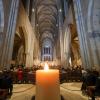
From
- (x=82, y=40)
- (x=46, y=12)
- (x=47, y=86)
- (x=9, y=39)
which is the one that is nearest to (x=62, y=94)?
(x=47, y=86)

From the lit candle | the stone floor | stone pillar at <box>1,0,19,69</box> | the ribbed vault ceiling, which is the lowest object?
the stone floor

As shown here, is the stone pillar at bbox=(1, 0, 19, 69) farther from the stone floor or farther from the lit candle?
the lit candle

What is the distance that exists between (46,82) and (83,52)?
35.1ft

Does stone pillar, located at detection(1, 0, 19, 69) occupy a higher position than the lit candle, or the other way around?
stone pillar, located at detection(1, 0, 19, 69)

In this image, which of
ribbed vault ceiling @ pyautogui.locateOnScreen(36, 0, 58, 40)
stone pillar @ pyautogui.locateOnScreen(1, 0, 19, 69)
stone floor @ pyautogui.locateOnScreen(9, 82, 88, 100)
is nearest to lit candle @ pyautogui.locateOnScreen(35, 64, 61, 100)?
stone floor @ pyautogui.locateOnScreen(9, 82, 88, 100)

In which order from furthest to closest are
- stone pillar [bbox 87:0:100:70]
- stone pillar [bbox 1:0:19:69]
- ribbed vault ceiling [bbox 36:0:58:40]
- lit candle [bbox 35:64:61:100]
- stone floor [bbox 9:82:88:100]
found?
ribbed vault ceiling [bbox 36:0:58:40], stone pillar [bbox 87:0:100:70], stone pillar [bbox 1:0:19:69], stone floor [bbox 9:82:88:100], lit candle [bbox 35:64:61:100]

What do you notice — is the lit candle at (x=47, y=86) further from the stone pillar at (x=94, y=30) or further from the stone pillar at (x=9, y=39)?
the stone pillar at (x=94, y=30)

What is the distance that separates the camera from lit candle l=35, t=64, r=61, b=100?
91cm

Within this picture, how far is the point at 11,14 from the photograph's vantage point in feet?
35.5

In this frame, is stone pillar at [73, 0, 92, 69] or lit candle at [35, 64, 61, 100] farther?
stone pillar at [73, 0, 92, 69]

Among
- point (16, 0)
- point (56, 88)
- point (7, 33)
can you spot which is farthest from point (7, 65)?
point (56, 88)

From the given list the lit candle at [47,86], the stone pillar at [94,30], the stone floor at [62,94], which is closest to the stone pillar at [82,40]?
the stone pillar at [94,30]

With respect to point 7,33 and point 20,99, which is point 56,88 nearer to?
point 20,99

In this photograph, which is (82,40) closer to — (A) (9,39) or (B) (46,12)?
(A) (9,39)
